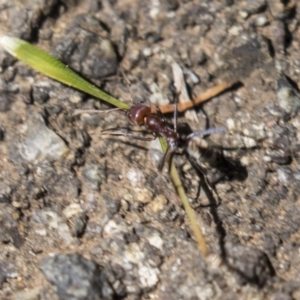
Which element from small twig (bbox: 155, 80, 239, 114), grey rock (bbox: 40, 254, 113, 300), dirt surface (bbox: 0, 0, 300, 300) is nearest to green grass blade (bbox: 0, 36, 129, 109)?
dirt surface (bbox: 0, 0, 300, 300)

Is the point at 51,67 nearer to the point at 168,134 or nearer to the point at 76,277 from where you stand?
the point at 168,134

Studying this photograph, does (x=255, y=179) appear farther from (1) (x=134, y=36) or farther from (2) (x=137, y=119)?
(1) (x=134, y=36)

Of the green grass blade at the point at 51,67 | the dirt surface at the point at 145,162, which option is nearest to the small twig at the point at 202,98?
the dirt surface at the point at 145,162

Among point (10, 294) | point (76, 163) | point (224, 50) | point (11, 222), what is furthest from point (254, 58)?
point (10, 294)

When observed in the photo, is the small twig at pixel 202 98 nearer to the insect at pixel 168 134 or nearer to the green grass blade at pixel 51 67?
the insect at pixel 168 134

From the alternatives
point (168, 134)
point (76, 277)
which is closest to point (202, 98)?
point (168, 134)

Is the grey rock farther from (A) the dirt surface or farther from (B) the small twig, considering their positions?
(B) the small twig
